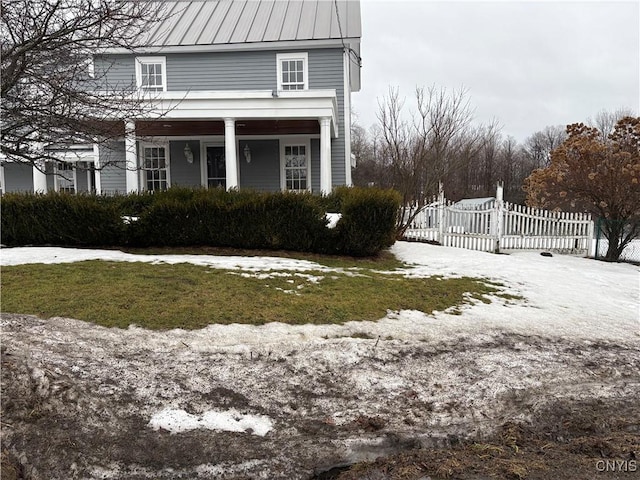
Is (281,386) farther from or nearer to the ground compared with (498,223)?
nearer to the ground

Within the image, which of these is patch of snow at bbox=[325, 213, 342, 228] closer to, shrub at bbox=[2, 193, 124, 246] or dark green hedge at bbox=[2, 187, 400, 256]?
dark green hedge at bbox=[2, 187, 400, 256]

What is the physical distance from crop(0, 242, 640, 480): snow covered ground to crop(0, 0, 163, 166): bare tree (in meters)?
2.50

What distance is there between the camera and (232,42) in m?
15.3

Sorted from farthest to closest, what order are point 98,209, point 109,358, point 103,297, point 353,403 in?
point 98,209 < point 103,297 < point 109,358 < point 353,403

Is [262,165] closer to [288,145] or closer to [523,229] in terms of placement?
[288,145]

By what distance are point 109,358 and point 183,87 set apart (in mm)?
13752

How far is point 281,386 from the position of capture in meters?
3.49

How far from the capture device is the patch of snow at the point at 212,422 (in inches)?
Answer: 115

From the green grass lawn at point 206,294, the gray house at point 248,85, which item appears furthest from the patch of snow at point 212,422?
the gray house at point 248,85

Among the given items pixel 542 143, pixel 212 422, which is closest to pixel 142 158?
pixel 212 422

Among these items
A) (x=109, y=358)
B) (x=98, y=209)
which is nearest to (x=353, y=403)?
(x=109, y=358)

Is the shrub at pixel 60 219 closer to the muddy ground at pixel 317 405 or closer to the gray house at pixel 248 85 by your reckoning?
the muddy ground at pixel 317 405

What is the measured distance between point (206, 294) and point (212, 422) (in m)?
2.70

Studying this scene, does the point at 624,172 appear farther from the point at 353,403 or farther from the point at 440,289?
the point at 353,403
